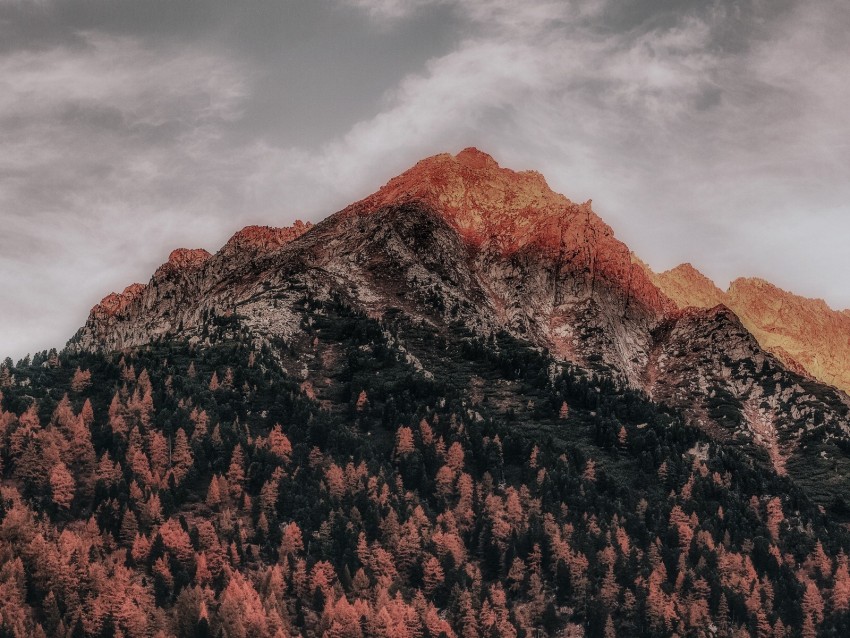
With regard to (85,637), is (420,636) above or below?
below

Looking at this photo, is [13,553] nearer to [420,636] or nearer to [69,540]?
[69,540]

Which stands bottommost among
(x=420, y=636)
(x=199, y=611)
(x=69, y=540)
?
(x=420, y=636)

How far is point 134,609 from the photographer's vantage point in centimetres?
18612

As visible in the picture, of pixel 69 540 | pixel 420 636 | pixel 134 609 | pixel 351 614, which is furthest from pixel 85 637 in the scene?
pixel 420 636

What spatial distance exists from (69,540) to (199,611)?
2882cm

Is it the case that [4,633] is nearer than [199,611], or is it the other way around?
[4,633]

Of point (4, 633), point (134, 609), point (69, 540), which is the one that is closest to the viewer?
point (4, 633)

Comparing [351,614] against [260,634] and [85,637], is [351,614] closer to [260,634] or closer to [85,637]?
[260,634]

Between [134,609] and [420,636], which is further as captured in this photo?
[420,636]

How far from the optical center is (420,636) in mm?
199875

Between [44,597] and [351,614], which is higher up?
[44,597]

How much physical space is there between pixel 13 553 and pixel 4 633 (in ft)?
76.2

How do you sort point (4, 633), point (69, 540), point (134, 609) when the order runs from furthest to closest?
point (69, 540), point (134, 609), point (4, 633)

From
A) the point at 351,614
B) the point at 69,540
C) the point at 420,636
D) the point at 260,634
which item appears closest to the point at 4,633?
the point at 69,540
